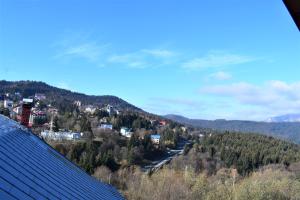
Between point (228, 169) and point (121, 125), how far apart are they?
4314cm

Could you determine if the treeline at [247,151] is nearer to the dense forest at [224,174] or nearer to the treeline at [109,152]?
the dense forest at [224,174]

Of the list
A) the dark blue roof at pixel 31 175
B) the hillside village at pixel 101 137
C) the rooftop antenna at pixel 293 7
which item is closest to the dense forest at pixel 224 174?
the hillside village at pixel 101 137

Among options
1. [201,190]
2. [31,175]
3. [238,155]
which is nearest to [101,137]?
[238,155]

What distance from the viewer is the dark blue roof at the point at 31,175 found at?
19.6 ft

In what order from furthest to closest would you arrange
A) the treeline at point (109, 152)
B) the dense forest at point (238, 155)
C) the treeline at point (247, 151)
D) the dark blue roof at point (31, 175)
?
the treeline at point (247, 151)
the dense forest at point (238, 155)
the treeline at point (109, 152)
the dark blue roof at point (31, 175)

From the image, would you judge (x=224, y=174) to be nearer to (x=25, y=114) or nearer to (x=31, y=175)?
(x=25, y=114)

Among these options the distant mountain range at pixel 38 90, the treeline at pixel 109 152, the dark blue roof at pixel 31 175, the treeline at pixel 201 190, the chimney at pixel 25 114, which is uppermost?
the distant mountain range at pixel 38 90

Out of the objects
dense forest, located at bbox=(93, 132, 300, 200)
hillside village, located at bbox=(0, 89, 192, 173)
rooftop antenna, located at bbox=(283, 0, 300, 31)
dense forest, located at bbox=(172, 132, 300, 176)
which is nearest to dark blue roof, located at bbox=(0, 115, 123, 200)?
rooftop antenna, located at bbox=(283, 0, 300, 31)

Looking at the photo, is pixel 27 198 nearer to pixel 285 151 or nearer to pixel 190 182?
pixel 190 182

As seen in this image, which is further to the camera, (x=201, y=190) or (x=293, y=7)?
(x=201, y=190)

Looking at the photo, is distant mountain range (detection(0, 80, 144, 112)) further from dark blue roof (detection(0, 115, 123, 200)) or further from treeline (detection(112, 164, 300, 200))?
dark blue roof (detection(0, 115, 123, 200))

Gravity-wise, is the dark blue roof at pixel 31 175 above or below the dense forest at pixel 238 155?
above

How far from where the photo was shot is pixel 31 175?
7148mm

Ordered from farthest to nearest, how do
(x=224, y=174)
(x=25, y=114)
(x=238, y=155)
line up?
1. (x=238, y=155)
2. (x=224, y=174)
3. (x=25, y=114)
